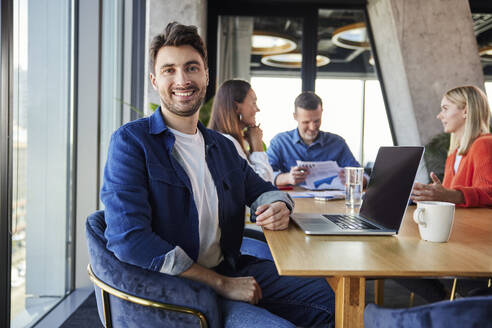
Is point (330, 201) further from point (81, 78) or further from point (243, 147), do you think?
point (81, 78)

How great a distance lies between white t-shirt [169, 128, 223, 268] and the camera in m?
1.40

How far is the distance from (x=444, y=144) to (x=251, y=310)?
154 inches

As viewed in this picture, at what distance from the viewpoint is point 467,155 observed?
227 centimetres

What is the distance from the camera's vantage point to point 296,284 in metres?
1.47

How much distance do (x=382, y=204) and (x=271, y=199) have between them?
393 millimetres

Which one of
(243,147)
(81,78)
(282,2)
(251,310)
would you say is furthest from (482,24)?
(251,310)

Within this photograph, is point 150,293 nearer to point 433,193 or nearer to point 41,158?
point 433,193

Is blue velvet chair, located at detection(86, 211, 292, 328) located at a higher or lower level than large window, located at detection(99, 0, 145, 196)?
lower

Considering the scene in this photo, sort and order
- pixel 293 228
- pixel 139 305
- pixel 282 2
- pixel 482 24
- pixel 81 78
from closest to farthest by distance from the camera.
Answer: pixel 139 305
pixel 293 228
pixel 81 78
pixel 282 2
pixel 482 24

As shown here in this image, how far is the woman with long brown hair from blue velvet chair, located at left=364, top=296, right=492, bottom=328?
1.70 metres

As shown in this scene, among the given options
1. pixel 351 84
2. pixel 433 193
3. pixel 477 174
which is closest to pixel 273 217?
pixel 433 193

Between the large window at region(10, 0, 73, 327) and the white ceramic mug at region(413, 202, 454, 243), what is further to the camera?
the large window at region(10, 0, 73, 327)

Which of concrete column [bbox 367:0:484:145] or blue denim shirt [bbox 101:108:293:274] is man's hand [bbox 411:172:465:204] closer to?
blue denim shirt [bbox 101:108:293:274]

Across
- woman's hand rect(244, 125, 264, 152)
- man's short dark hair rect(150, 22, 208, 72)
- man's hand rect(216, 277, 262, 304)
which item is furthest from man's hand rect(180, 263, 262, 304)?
woman's hand rect(244, 125, 264, 152)
